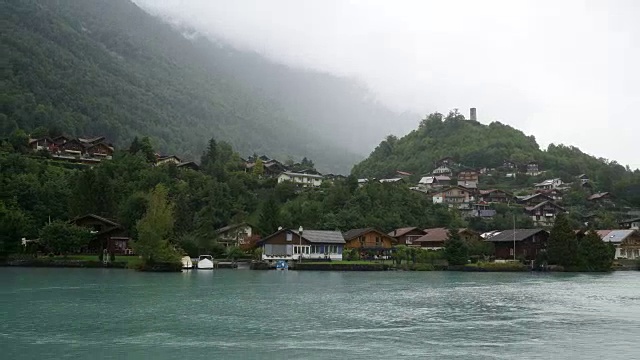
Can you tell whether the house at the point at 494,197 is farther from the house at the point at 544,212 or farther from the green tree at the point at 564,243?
the green tree at the point at 564,243

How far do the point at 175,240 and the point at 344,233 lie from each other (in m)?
22.1

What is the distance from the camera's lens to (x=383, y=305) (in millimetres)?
32375

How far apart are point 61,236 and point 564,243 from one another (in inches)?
2138

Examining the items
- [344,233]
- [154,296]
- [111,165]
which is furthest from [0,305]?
[111,165]

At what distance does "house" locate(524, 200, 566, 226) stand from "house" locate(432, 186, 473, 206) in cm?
1139

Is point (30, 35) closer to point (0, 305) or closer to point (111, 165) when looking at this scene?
point (111, 165)

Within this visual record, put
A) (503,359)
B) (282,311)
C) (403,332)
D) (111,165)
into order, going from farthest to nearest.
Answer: (111,165) < (282,311) < (403,332) < (503,359)

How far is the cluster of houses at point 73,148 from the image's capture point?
98938mm

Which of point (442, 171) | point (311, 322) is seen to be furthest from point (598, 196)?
point (311, 322)

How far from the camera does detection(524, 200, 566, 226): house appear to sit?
105 meters

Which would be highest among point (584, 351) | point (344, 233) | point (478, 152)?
point (478, 152)

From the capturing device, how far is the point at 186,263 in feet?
211

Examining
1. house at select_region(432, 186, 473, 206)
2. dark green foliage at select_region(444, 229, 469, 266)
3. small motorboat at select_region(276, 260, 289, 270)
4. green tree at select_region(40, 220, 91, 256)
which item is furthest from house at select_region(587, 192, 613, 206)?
green tree at select_region(40, 220, 91, 256)

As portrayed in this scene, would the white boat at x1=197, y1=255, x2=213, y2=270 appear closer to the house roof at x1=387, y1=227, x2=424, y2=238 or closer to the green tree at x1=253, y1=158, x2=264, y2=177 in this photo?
the house roof at x1=387, y1=227, x2=424, y2=238
